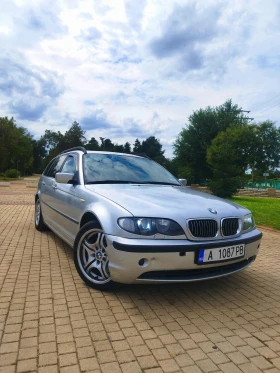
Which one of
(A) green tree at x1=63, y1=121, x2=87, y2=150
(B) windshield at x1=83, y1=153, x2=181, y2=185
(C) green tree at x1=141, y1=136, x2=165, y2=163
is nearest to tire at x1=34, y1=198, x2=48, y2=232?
(B) windshield at x1=83, y1=153, x2=181, y2=185

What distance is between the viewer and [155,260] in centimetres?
287

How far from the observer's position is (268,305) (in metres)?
3.25

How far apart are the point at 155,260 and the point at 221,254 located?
0.70m

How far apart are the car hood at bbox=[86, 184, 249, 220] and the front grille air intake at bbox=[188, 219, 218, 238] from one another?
0.19ft

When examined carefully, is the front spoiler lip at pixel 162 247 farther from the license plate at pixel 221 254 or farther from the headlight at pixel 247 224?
the headlight at pixel 247 224

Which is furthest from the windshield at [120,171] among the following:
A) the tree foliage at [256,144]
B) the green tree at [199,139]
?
the green tree at [199,139]

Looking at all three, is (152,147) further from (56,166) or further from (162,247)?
(162,247)

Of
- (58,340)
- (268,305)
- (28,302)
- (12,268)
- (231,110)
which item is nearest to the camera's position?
(58,340)

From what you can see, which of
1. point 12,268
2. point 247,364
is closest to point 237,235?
point 247,364

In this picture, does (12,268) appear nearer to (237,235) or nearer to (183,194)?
(183,194)

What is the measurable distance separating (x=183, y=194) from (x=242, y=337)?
171cm

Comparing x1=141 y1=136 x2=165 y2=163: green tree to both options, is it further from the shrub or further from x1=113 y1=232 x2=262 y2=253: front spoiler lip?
x1=113 y1=232 x2=262 y2=253: front spoiler lip

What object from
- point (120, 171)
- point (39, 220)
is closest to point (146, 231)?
point (120, 171)

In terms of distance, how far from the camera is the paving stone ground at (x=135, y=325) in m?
2.18
